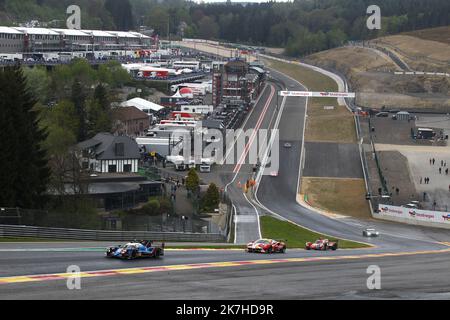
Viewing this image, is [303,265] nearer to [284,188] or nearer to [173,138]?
[284,188]

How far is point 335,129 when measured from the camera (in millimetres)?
98250

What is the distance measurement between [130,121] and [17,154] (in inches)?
2101

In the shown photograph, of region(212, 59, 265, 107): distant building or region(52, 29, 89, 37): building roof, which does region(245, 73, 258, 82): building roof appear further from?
region(52, 29, 89, 37): building roof

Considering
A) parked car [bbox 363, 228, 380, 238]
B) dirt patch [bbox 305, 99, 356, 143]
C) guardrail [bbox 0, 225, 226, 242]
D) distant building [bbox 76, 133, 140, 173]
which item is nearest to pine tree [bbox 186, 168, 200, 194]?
distant building [bbox 76, 133, 140, 173]

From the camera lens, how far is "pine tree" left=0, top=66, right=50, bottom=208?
38.0m

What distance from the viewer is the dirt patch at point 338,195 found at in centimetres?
6275

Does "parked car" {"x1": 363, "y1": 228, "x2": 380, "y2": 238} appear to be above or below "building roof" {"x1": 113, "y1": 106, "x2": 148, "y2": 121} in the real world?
below

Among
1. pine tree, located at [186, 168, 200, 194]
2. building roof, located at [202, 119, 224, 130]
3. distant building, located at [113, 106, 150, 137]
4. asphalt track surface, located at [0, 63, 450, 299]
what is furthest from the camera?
building roof, located at [202, 119, 224, 130]

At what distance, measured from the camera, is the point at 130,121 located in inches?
3627

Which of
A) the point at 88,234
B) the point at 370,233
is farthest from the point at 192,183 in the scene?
the point at 88,234

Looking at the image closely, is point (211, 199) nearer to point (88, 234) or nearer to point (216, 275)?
point (88, 234)

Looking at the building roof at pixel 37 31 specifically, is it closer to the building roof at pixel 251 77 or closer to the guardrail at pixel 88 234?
the building roof at pixel 251 77
